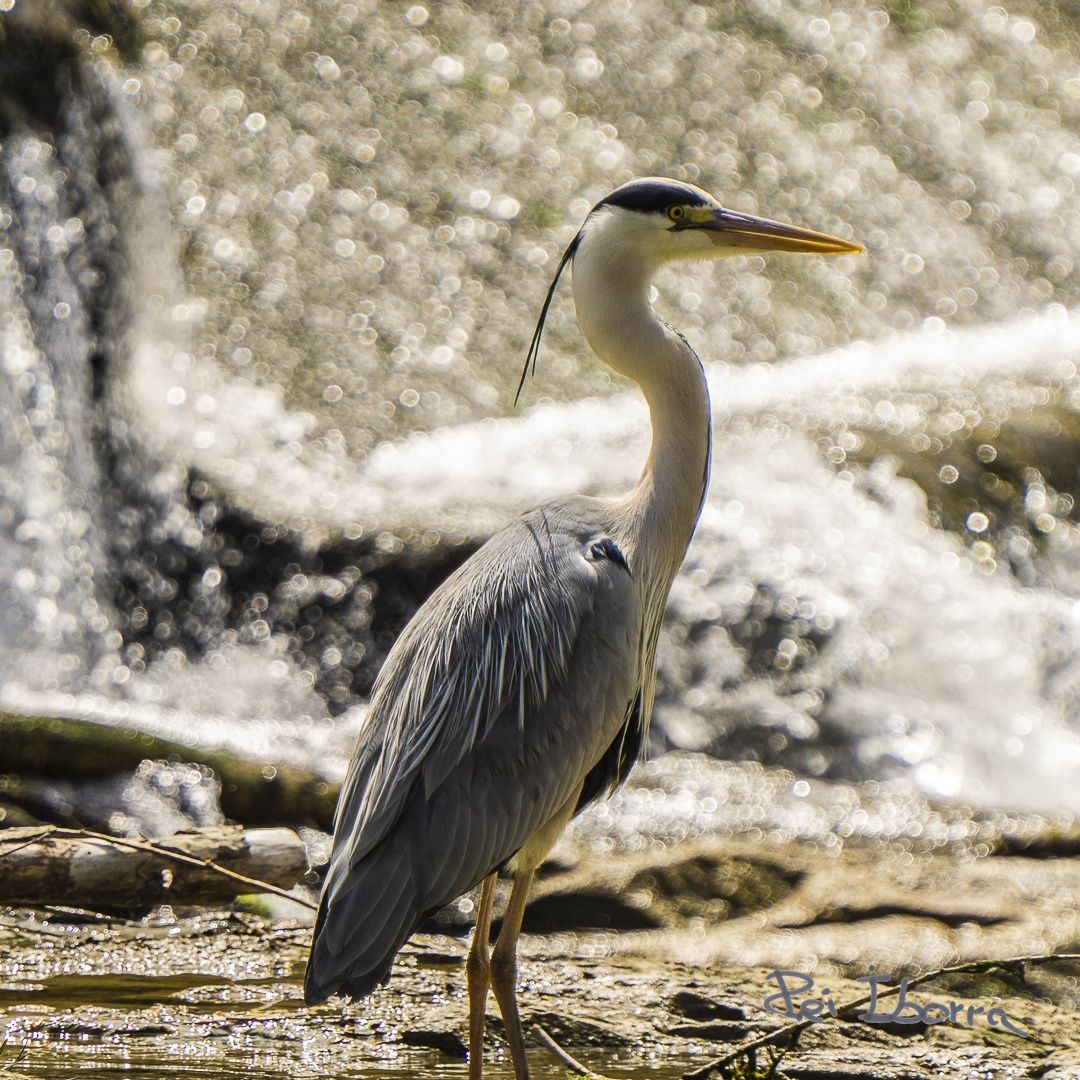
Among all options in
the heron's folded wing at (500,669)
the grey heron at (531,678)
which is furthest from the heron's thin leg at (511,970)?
the heron's folded wing at (500,669)

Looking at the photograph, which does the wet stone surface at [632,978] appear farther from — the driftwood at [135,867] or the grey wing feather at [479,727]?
the grey wing feather at [479,727]

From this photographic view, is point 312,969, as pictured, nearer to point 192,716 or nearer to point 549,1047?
point 549,1047

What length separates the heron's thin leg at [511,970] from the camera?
3348 millimetres

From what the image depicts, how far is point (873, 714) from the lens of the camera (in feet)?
22.8

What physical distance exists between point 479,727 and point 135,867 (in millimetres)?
1127

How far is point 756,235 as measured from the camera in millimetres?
4141

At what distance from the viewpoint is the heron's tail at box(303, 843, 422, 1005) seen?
307 cm

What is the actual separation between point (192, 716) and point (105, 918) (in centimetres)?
252

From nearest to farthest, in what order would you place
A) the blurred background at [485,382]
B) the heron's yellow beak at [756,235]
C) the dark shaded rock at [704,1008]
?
1. the dark shaded rock at [704,1008]
2. the heron's yellow beak at [756,235]
3. the blurred background at [485,382]

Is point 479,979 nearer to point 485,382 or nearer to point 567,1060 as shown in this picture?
point 567,1060

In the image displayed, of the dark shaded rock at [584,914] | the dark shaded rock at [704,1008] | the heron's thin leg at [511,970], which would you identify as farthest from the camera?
the dark shaded rock at [584,914]

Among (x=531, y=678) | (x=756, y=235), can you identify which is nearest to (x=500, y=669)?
(x=531, y=678)

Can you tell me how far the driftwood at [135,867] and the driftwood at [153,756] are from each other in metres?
1.35

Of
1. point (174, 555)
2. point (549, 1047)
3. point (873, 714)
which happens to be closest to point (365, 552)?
point (174, 555)
